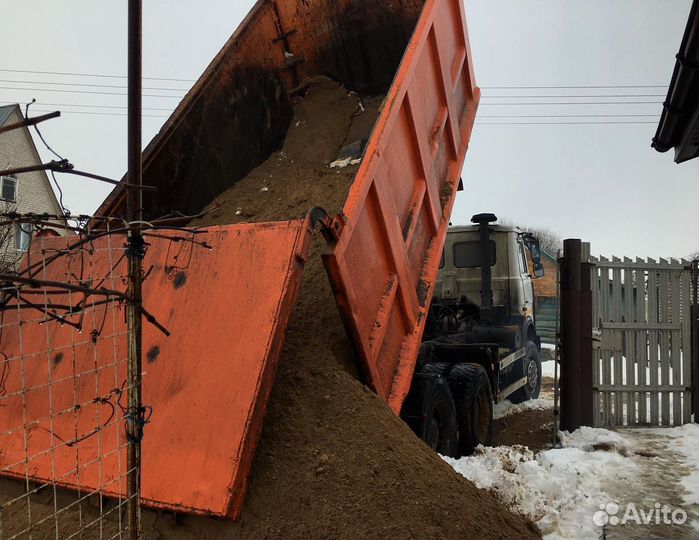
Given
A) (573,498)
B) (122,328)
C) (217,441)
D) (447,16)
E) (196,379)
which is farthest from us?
(447,16)

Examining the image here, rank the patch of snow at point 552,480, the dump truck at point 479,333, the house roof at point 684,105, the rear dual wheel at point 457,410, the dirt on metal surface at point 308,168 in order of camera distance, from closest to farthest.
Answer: the patch of snow at point 552,480 → the house roof at point 684,105 → the dirt on metal surface at point 308,168 → the rear dual wheel at point 457,410 → the dump truck at point 479,333

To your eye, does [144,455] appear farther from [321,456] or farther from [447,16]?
[447,16]

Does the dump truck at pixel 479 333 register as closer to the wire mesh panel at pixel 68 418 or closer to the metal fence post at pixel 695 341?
the metal fence post at pixel 695 341

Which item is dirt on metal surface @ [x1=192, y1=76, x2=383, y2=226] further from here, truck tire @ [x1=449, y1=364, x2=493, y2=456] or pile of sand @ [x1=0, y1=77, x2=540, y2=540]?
truck tire @ [x1=449, y1=364, x2=493, y2=456]

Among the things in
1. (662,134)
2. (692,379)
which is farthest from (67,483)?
(692,379)

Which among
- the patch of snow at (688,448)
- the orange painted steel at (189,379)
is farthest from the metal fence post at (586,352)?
the orange painted steel at (189,379)

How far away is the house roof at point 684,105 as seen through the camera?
406 centimetres

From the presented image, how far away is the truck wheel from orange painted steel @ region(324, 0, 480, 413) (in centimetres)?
60

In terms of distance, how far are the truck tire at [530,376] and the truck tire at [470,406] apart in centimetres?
255

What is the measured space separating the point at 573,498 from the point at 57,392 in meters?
3.51

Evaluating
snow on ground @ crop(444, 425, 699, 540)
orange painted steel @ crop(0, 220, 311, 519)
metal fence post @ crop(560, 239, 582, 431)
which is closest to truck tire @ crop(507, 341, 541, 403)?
metal fence post @ crop(560, 239, 582, 431)

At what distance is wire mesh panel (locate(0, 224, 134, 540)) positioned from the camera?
2746 millimetres

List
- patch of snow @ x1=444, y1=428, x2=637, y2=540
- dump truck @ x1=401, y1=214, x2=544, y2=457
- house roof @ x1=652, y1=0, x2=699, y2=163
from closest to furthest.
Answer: patch of snow @ x1=444, y1=428, x2=637, y2=540, house roof @ x1=652, y1=0, x2=699, y2=163, dump truck @ x1=401, y1=214, x2=544, y2=457

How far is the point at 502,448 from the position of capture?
16.8 ft
